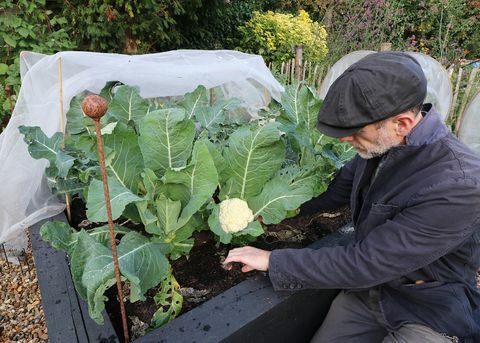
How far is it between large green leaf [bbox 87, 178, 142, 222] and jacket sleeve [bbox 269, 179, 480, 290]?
0.57 m

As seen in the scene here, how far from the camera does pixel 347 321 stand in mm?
1622

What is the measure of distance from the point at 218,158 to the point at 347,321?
0.95m

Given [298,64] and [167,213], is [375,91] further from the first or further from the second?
[298,64]

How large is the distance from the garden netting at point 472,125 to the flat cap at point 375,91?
2.77 m

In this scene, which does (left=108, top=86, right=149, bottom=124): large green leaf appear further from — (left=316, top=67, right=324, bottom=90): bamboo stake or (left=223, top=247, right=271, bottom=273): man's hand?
(left=316, top=67, right=324, bottom=90): bamboo stake

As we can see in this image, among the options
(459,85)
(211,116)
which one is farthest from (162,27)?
(459,85)

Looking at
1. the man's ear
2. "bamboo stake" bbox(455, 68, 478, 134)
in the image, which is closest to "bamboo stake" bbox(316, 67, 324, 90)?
"bamboo stake" bbox(455, 68, 478, 134)

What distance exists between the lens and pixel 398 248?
1164mm

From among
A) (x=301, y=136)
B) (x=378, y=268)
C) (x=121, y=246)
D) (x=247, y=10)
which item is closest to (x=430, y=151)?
(x=378, y=268)

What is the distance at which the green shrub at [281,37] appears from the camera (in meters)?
5.83

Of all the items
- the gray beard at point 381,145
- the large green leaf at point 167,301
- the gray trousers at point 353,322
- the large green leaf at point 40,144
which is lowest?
the gray trousers at point 353,322

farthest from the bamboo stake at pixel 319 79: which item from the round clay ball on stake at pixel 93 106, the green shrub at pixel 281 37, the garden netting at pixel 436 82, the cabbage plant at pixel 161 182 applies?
the round clay ball on stake at pixel 93 106

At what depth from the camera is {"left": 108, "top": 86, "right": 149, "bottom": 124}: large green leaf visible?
1738 millimetres

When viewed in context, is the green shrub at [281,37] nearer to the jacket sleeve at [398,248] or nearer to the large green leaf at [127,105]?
the large green leaf at [127,105]
